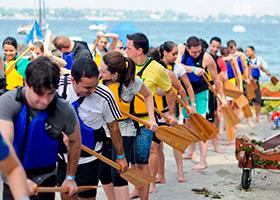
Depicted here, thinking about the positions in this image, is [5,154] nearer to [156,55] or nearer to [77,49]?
[156,55]

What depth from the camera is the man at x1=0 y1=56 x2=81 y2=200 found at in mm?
2625

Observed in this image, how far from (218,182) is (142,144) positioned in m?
1.77

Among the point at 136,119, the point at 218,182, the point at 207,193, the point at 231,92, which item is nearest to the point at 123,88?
the point at 136,119

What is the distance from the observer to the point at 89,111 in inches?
148

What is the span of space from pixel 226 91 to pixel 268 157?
3089 millimetres

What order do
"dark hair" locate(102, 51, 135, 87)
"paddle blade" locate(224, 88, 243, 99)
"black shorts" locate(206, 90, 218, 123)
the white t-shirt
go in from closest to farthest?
the white t-shirt < "dark hair" locate(102, 51, 135, 87) < "black shorts" locate(206, 90, 218, 123) < "paddle blade" locate(224, 88, 243, 99)

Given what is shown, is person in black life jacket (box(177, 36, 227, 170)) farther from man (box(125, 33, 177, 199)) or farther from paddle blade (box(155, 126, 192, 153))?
man (box(125, 33, 177, 199))

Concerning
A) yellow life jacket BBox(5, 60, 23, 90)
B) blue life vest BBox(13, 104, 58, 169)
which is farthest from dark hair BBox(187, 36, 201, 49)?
blue life vest BBox(13, 104, 58, 169)

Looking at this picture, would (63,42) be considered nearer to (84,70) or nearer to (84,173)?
(84,173)

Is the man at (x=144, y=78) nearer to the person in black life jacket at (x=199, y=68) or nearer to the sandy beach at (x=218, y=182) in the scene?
the sandy beach at (x=218, y=182)

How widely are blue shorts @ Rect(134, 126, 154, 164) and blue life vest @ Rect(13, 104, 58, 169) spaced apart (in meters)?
1.99

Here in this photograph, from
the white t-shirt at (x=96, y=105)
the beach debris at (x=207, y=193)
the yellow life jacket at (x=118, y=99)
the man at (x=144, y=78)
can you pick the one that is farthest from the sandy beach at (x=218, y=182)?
the white t-shirt at (x=96, y=105)

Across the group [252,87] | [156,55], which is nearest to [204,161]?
[156,55]

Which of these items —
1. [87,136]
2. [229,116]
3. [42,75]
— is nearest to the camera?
[42,75]
